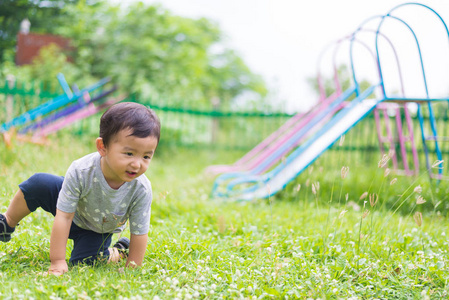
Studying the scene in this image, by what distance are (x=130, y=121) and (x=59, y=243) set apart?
72 centimetres

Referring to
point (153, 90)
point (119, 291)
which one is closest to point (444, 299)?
point (119, 291)

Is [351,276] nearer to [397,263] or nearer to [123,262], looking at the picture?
[397,263]

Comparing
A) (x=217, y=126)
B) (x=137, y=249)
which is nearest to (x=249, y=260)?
(x=137, y=249)

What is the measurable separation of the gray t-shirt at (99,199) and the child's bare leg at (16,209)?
11.3 inches

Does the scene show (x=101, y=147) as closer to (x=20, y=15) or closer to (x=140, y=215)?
(x=140, y=215)

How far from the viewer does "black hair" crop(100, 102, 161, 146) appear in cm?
189

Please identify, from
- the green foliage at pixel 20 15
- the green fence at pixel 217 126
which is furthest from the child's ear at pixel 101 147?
the green fence at pixel 217 126

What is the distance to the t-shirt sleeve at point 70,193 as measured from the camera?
6.68 ft

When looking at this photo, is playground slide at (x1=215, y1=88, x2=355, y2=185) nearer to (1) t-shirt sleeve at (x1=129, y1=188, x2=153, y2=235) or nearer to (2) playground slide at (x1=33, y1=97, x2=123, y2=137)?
(1) t-shirt sleeve at (x1=129, y1=188, x2=153, y2=235)

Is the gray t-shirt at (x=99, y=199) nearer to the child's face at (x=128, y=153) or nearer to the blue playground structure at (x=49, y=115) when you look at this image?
the child's face at (x=128, y=153)

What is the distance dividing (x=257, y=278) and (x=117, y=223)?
0.82 metres

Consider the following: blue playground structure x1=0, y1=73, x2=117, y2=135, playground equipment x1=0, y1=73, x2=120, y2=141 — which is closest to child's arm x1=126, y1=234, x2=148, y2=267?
blue playground structure x1=0, y1=73, x2=117, y2=135

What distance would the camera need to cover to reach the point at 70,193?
6.68 ft

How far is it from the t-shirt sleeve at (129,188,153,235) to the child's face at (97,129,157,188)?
0.70ft
